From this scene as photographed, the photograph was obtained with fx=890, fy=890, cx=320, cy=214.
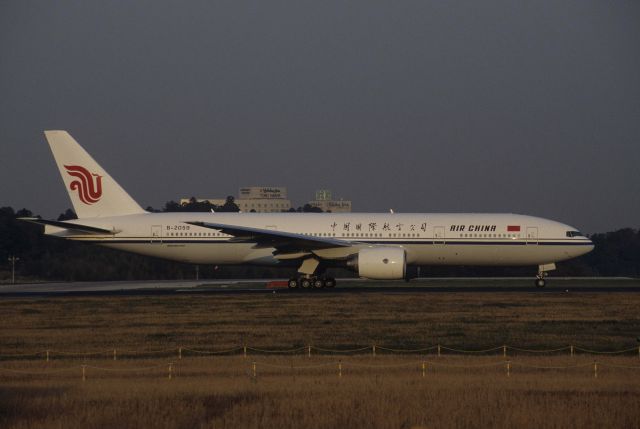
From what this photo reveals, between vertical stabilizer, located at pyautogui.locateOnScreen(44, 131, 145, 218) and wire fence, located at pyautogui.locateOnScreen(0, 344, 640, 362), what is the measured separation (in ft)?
69.4

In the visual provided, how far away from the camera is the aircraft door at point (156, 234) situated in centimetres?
3931

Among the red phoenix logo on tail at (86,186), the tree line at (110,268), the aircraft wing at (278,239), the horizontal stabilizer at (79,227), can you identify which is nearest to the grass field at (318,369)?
the aircraft wing at (278,239)

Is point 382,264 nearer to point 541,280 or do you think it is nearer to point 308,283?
point 308,283

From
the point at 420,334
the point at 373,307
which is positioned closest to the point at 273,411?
the point at 420,334

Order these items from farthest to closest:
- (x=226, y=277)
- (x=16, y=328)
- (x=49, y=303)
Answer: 1. (x=226, y=277)
2. (x=49, y=303)
3. (x=16, y=328)

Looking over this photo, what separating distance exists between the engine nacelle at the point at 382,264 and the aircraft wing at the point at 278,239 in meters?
1.38

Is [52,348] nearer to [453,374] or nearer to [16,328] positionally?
[16,328]

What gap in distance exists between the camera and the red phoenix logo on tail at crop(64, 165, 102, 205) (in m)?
40.5

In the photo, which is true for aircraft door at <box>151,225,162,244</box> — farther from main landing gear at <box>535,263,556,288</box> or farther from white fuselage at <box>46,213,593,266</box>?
main landing gear at <box>535,263,556,288</box>

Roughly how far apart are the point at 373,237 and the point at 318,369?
2169 centimetres

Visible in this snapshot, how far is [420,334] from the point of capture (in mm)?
22656

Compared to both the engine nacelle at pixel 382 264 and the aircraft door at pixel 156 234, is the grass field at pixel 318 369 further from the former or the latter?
the aircraft door at pixel 156 234

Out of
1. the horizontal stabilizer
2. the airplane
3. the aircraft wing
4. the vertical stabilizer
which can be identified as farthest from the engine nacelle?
the vertical stabilizer

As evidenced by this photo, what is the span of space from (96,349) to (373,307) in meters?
11.7
